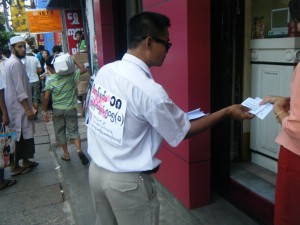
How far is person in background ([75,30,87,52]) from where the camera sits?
9.86 m

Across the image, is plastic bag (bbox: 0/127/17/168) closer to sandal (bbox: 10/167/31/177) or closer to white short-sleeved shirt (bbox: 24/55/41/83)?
sandal (bbox: 10/167/31/177)

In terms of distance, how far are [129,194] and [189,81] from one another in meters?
1.38

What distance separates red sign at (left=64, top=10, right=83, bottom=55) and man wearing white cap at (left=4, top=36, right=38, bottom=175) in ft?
18.5

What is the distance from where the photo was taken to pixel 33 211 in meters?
3.99

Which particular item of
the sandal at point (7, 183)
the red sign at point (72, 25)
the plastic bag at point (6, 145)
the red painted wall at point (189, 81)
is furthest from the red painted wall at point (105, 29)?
the red sign at point (72, 25)

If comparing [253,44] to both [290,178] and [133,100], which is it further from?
[133,100]

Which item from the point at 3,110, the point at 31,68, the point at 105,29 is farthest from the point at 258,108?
the point at 31,68

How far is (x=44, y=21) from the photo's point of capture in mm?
12023

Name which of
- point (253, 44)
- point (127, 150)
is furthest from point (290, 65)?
point (127, 150)

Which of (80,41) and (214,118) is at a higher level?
(80,41)

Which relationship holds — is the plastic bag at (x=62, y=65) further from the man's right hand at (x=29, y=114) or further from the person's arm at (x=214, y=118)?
the person's arm at (x=214, y=118)

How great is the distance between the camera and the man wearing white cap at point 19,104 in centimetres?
475

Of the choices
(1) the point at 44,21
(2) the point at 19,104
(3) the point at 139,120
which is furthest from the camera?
(1) the point at 44,21

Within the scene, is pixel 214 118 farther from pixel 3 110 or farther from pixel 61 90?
pixel 61 90
